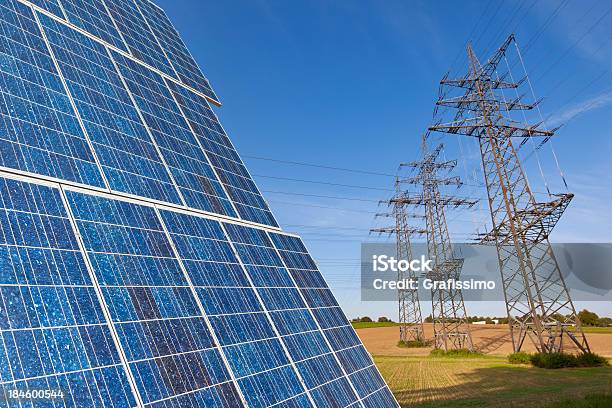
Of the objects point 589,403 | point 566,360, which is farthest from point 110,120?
point 566,360

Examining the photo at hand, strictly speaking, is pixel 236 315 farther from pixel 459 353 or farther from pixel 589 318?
pixel 589 318

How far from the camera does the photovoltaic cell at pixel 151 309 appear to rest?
22.2ft

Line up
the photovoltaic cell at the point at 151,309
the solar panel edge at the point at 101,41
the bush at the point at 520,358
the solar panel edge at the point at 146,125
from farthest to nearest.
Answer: the bush at the point at 520,358
the solar panel edge at the point at 101,41
the solar panel edge at the point at 146,125
the photovoltaic cell at the point at 151,309

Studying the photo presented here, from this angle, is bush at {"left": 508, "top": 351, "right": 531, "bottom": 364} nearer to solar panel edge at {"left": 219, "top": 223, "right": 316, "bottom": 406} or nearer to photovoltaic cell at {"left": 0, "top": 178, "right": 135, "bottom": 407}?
solar panel edge at {"left": 219, "top": 223, "right": 316, "bottom": 406}

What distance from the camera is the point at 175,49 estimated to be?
22.6 metres

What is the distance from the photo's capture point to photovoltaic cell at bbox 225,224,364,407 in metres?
10.2

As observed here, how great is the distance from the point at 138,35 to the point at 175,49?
3.60m

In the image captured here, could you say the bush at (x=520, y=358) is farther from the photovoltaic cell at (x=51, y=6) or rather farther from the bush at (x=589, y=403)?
the photovoltaic cell at (x=51, y=6)

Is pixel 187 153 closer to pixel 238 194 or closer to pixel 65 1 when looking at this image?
pixel 238 194

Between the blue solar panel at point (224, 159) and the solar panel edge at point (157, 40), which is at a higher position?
the solar panel edge at point (157, 40)

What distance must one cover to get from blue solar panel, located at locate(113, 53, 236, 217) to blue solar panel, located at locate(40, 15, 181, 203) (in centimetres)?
55

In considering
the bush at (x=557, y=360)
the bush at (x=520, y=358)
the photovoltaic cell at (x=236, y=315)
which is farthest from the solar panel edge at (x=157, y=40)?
the bush at (x=520, y=358)

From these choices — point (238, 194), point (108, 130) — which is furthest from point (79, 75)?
point (238, 194)

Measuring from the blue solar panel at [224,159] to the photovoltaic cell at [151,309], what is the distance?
18.9 feet
